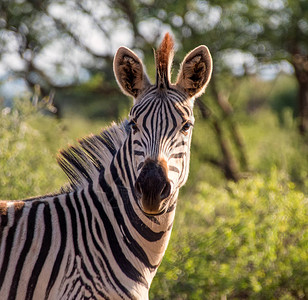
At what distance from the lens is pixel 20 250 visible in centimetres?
336

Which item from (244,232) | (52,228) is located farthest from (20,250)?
(244,232)

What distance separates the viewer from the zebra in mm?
3295

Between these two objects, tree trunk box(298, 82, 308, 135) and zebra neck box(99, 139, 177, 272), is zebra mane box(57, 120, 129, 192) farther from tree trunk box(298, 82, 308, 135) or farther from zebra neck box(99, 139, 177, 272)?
tree trunk box(298, 82, 308, 135)

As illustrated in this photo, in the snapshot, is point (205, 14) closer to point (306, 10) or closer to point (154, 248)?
point (306, 10)

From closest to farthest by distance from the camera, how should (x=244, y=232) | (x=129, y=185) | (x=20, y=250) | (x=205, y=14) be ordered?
(x=20, y=250), (x=129, y=185), (x=244, y=232), (x=205, y=14)

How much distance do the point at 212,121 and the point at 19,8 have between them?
21.8ft

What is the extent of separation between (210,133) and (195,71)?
11.8m

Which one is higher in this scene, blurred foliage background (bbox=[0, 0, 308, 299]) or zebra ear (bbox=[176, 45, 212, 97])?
zebra ear (bbox=[176, 45, 212, 97])

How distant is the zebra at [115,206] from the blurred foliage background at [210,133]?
265cm

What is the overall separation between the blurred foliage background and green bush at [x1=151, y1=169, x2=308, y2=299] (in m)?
0.02

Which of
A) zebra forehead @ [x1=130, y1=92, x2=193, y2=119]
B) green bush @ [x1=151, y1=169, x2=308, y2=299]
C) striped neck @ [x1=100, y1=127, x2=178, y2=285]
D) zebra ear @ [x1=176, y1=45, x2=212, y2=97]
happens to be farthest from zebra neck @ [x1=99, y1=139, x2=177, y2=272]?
green bush @ [x1=151, y1=169, x2=308, y2=299]

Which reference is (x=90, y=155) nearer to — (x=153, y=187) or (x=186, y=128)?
(x=186, y=128)

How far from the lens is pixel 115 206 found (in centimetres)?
366

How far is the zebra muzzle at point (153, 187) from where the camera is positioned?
311 cm
